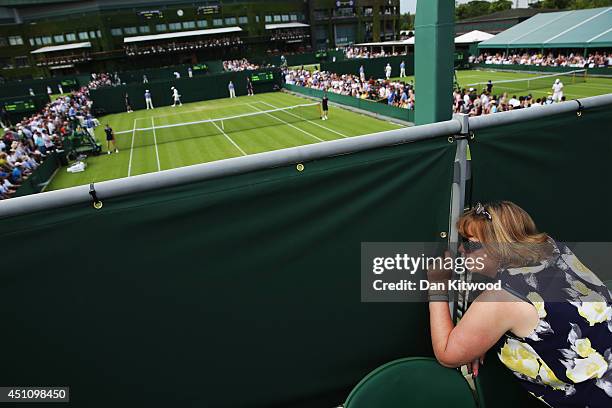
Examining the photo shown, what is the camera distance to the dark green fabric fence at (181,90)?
3825 centimetres

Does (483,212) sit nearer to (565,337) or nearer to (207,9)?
(565,337)

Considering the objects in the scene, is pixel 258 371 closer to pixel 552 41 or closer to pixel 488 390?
pixel 488 390

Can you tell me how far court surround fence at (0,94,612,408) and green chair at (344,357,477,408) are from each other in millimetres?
59

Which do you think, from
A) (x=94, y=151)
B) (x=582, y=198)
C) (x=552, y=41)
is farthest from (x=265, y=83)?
(x=582, y=198)

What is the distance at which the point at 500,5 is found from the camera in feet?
434

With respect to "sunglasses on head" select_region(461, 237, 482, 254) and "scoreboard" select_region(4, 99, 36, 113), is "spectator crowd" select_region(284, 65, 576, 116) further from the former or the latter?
"scoreboard" select_region(4, 99, 36, 113)

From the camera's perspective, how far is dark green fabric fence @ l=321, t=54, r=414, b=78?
145ft

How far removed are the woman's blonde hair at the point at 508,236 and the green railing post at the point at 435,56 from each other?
3.09 ft

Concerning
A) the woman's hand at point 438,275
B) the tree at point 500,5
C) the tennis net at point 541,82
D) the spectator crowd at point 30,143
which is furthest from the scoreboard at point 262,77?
the tree at point 500,5

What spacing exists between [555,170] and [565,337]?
1333mm

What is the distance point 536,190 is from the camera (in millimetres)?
2783

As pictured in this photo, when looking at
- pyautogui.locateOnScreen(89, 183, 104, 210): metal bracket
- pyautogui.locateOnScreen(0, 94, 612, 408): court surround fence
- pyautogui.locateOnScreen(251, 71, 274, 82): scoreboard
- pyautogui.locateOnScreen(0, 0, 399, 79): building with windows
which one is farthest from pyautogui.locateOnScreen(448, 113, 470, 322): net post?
pyautogui.locateOnScreen(0, 0, 399, 79): building with windows

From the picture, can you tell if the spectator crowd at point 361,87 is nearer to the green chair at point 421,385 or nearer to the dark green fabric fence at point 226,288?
the dark green fabric fence at point 226,288

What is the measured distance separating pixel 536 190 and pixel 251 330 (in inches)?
85.9
